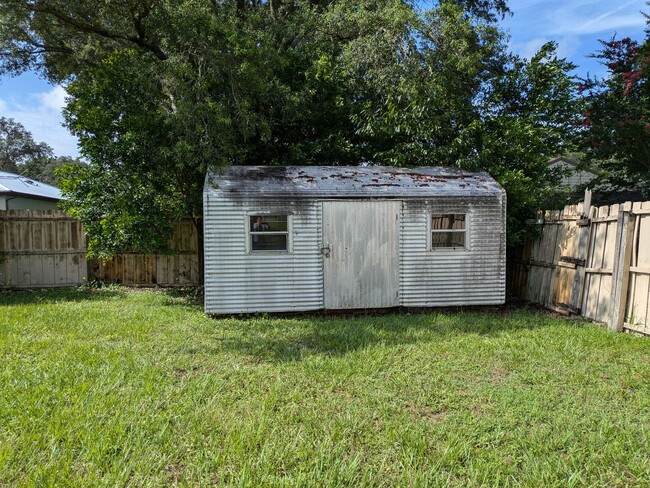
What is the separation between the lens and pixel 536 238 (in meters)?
8.18

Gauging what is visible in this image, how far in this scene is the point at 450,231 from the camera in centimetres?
759

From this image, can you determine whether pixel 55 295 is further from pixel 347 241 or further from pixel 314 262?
pixel 347 241

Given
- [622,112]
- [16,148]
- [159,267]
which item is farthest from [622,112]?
[16,148]

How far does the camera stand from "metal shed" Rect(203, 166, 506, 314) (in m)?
7.05

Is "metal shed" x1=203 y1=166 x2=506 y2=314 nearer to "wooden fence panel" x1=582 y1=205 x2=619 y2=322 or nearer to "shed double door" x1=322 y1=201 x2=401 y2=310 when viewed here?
"shed double door" x1=322 y1=201 x2=401 y2=310

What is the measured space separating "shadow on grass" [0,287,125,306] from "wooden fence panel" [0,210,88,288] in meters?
0.34

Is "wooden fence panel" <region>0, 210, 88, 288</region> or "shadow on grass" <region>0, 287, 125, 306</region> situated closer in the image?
"shadow on grass" <region>0, 287, 125, 306</region>

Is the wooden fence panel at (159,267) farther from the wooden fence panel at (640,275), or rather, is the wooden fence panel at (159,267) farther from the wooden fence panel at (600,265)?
the wooden fence panel at (640,275)

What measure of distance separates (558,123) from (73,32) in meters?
12.8

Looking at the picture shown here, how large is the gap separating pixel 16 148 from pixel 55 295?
4906cm

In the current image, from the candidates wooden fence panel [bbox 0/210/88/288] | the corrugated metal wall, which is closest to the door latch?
the corrugated metal wall

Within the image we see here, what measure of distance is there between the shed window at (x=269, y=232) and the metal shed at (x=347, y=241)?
0.06 ft

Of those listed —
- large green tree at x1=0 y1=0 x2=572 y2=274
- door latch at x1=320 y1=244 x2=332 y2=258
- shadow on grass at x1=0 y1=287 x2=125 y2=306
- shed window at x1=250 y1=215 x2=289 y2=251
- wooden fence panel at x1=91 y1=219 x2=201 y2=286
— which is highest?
large green tree at x1=0 y1=0 x2=572 y2=274

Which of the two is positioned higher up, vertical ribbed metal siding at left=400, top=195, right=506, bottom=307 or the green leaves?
the green leaves
